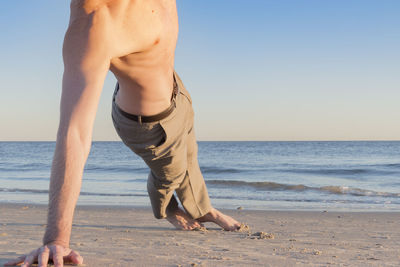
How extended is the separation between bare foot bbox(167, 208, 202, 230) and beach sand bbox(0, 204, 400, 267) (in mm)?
89

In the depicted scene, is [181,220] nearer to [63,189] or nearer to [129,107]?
[129,107]

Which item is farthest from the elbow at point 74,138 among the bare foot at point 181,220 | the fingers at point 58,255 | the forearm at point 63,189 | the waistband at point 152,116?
the bare foot at point 181,220

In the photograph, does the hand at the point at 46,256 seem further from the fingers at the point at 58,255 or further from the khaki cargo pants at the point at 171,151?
the khaki cargo pants at the point at 171,151

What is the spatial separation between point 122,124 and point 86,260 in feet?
2.95

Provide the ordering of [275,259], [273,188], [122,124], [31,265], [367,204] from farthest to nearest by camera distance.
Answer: [273,188] → [367,204] → [122,124] → [275,259] → [31,265]

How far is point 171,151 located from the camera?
2.81 metres

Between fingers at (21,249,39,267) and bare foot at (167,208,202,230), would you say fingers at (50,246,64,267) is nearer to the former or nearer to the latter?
fingers at (21,249,39,267)

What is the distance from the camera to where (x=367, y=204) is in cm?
766

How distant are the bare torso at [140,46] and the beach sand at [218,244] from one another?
0.85m

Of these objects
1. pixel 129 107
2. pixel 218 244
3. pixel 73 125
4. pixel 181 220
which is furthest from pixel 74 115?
pixel 181 220

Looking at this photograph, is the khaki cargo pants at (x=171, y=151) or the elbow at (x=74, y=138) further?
the khaki cargo pants at (x=171, y=151)

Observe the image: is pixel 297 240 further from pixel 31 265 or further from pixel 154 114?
pixel 31 265

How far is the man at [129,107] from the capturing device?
5.49 ft

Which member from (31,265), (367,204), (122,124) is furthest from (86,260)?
(367,204)
